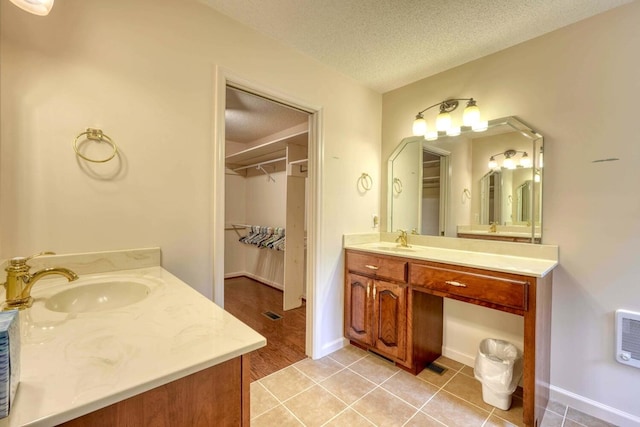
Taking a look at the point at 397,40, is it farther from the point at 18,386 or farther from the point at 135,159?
the point at 18,386

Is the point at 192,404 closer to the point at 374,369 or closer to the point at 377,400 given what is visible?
the point at 377,400

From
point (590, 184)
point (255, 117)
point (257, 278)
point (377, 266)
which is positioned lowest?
point (257, 278)

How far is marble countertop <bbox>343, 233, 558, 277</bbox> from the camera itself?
1.59 m

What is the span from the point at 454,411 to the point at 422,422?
24 centimetres

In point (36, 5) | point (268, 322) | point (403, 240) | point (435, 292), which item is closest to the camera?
point (36, 5)

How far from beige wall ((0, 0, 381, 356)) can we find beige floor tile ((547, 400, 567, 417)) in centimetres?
218

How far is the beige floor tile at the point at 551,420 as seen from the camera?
1.56m

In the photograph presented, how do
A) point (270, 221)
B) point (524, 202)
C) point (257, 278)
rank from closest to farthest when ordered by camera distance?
1. point (524, 202)
2. point (270, 221)
3. point (257, 278)

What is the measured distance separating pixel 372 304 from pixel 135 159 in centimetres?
182

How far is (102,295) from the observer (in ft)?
3.83

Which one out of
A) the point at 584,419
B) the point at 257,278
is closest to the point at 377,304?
the point at 584,419

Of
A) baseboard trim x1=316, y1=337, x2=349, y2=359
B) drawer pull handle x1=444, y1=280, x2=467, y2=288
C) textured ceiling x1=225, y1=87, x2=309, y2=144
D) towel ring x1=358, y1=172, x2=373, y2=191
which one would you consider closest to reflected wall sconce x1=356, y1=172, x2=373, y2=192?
towel ring x1=358, y1=172, x2=373, y2=191

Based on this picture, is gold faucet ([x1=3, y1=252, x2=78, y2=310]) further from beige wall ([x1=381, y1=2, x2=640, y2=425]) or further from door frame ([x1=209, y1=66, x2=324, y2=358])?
beige wall ([x1=381, y1=2, x2=640, y2=425])

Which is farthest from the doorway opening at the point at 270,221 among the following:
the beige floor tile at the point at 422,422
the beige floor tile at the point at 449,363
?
the beige floor tile at the point at 449,363
